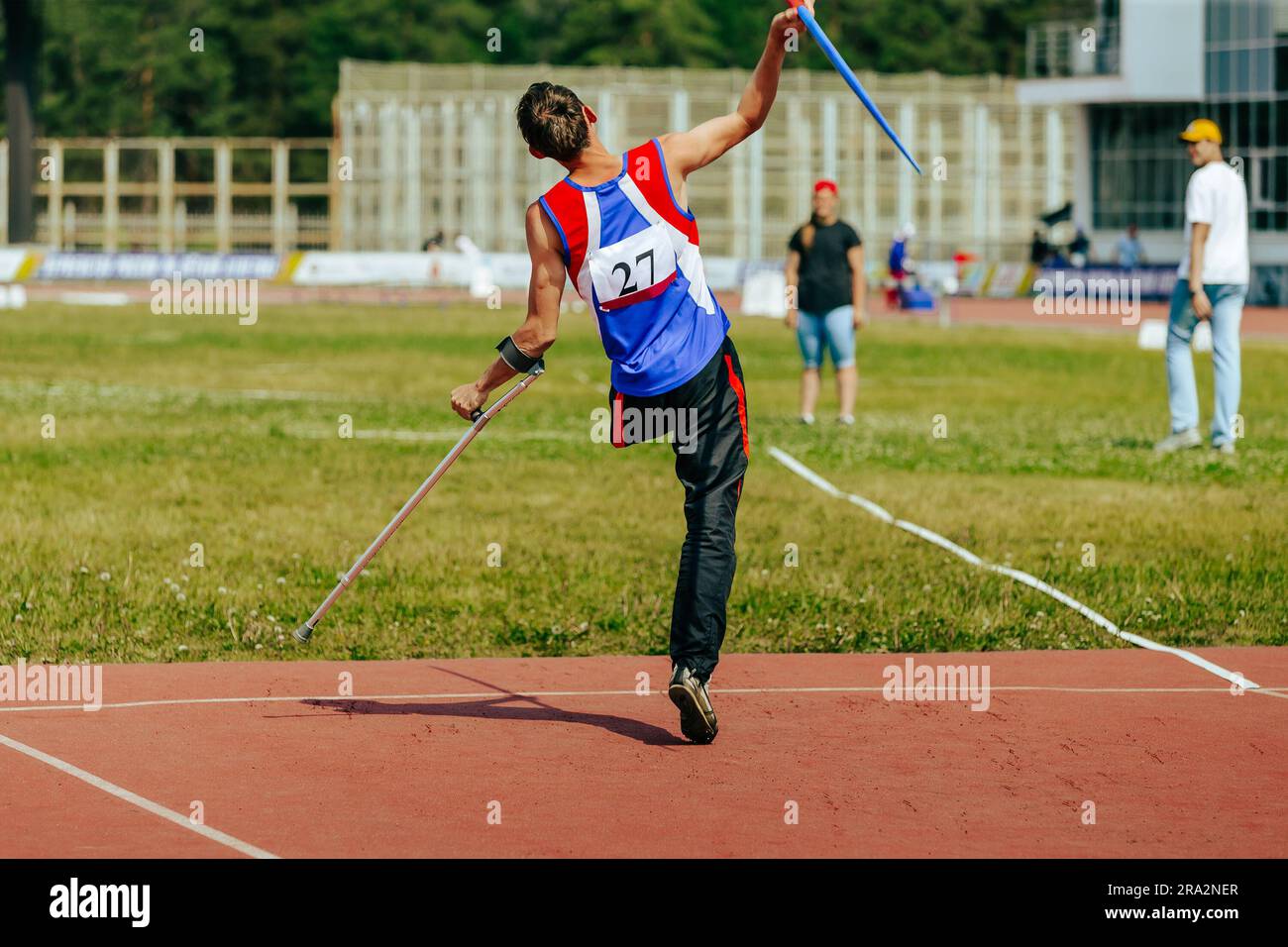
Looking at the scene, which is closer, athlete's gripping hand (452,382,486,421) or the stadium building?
athlete's gripping hand (452,382,486,421)

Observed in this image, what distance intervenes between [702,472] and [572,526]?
5380mm

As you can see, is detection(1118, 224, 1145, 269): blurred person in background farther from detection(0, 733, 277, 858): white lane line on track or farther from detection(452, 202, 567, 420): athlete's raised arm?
detection(0, 733, 277, 858): white lane line on track

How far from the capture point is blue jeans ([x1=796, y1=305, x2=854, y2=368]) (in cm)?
1895

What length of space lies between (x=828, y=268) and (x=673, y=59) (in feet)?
258

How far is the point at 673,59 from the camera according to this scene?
3770 inches

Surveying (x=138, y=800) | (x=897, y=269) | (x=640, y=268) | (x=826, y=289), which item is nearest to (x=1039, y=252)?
(x=897, y=269)

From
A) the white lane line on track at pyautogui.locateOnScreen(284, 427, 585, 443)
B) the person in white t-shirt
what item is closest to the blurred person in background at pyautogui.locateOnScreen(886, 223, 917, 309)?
the white lane line on track at pyautogui.locateOnScreen(284, 427, 585, 443)

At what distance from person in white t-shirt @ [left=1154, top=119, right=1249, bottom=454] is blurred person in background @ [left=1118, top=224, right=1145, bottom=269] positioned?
42.0 meters

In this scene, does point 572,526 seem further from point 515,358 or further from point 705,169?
point 705,169

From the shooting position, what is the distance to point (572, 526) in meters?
12.7

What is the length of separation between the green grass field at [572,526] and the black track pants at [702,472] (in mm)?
2087

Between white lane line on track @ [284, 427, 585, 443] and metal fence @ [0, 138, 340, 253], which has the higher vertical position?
metal fence @ [0, 138, 340, 253]

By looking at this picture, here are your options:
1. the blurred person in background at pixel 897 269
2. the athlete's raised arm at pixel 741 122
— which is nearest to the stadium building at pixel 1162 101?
the blurred person in background at pixel 897 269
